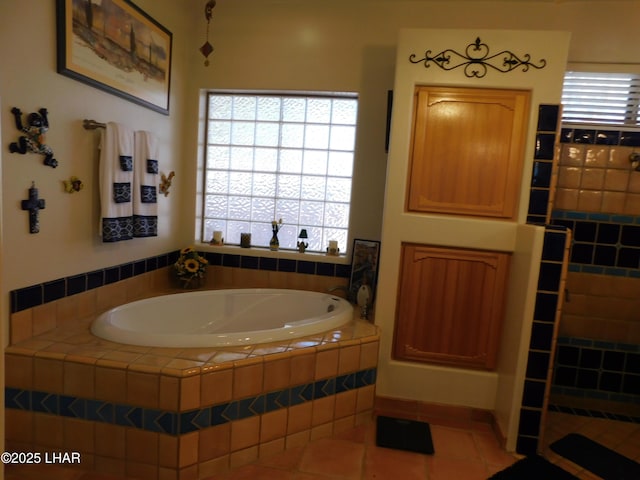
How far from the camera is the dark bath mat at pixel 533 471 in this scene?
171 cm

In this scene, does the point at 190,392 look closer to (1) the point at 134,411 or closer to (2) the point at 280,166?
(1) the point at 134,411

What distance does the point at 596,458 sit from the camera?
6.23ft

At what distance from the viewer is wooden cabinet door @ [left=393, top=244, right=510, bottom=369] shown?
2.09m

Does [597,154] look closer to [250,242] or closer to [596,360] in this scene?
[596,360]

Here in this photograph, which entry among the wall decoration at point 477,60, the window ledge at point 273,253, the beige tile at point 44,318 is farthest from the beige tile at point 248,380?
the wall decoration at point 477,60

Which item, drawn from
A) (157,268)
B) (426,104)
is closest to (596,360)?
(426,104)

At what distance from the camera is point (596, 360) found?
2.39 meters

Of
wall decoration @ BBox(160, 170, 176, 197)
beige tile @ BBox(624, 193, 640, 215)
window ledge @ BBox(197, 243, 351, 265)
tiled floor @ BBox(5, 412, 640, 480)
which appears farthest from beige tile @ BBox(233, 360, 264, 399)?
beige tile @ BBox(624, 193, 640, 215)

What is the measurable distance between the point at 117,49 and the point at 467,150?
1.93 meters

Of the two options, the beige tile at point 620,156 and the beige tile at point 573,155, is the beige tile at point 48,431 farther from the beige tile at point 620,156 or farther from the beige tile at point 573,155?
the beige tile at point 620,156

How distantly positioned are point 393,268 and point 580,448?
1.32m

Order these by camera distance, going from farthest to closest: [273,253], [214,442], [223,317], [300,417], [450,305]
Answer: [273,253] < [223,317] < [450,305] < [300,417] < [214,442]

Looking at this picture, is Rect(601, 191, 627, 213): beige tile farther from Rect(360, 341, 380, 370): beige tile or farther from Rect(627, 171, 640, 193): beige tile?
Rect(360, 341, 380, 370): beige tile

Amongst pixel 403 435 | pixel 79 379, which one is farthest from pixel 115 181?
pixel 403 435
